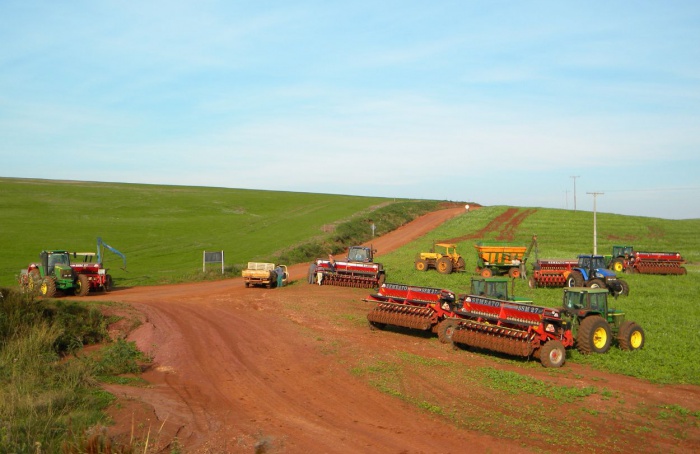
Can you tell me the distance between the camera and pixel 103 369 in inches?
543

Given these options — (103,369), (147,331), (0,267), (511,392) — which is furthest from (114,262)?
(511,392)

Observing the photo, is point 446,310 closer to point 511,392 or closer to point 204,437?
point 511,392

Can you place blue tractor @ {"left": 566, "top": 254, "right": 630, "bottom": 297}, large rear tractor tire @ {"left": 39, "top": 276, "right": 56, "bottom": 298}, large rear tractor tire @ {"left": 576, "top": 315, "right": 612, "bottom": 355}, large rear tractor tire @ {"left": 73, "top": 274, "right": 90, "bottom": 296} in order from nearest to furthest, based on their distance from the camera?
large rear tractor tire @ {"left": 576, "top": 315, "right": 612, "bottom": 355} → large rear tractor tire @ {"left": 39, "top": 276, "right": 56, "bottom": 298} → blue tractor @ {"left": 566, "top": 254, "right": 630, "bottom": 297} → large rear tractor tire @ {"left": 73, "top": 274, "right": 90, "bottom": 296}

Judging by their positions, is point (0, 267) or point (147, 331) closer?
point (147, 331)

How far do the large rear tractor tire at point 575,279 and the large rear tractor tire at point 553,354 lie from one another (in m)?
14.8

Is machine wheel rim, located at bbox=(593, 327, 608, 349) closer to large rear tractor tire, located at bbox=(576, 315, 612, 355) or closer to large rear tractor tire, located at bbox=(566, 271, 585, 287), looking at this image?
large rear tractor tire, located at bbox=(576, 315, 612, 355)

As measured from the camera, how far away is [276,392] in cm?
1314

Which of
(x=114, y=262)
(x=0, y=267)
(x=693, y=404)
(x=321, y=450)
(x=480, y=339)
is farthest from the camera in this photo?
(x=114, y=262)

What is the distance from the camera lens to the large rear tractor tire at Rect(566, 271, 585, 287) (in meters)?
29.2

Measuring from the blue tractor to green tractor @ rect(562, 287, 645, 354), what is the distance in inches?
417

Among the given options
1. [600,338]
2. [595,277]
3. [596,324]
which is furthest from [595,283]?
[596,324]

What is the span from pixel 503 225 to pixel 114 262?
40.5 meters

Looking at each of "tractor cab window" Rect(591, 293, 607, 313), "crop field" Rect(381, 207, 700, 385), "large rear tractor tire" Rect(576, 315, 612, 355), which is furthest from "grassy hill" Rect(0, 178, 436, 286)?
"large rear tractor tire" Rect(576, 315, 612, 355)

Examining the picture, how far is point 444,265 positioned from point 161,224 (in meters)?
32.0
